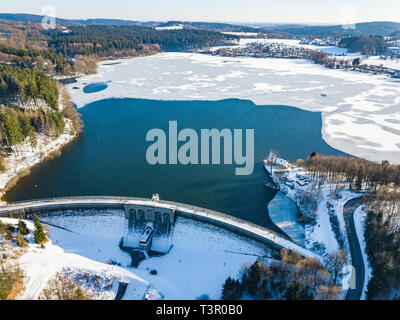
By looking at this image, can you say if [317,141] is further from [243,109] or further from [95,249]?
[95,249]

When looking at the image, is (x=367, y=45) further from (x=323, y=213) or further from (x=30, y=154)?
(x=30, y=154)

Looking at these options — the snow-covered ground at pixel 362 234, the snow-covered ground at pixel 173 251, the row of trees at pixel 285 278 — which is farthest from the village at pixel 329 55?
the snow-covered ground at pixel 173 251

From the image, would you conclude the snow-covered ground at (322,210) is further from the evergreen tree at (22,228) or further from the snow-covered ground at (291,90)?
the evergreen tree at (22,228)

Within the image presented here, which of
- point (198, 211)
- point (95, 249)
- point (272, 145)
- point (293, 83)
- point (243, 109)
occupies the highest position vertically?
point (293, 83)

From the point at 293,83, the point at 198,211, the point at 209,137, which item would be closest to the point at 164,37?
the point at 293,83

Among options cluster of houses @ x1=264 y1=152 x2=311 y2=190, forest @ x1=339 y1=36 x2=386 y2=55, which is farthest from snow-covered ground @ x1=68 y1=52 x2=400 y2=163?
forest @ x1=339 y1=36 x2=386 y2=55
